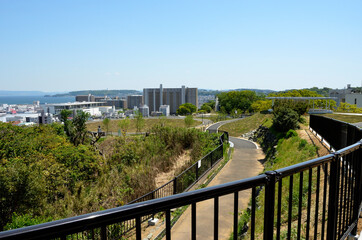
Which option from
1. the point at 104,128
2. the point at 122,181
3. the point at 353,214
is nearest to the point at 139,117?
the point at 104,128

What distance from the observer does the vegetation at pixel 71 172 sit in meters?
9.81

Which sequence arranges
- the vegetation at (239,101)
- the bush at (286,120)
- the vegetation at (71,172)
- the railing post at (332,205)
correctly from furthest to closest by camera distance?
the vegetation at (239,101) → the bush at (286,120) → the vegetation at (71,172) → the railing post at (332,205)

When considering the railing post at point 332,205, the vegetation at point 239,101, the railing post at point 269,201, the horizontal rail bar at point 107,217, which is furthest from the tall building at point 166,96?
the horizontal rail bar at point 107,217

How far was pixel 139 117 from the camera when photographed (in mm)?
47875

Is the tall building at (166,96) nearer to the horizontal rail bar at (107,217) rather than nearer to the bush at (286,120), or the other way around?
the bush at (286,120)

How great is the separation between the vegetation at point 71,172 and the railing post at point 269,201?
7070mm

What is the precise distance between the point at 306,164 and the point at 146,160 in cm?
1694

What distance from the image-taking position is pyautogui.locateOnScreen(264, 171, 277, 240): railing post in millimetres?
1947

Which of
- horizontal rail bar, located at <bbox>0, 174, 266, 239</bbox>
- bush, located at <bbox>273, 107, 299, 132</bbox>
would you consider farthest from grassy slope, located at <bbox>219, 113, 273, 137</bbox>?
horizontal rail bar, located at <bbox>0, 174, 266, 239</bbox>

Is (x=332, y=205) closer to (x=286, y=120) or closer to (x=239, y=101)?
(x=286, y=120)

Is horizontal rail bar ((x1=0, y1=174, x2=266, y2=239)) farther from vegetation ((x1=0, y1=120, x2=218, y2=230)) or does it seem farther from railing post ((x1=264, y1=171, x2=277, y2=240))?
vegetation ((x1=0, y1=120, x2=218, y2=230))

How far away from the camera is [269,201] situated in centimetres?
204

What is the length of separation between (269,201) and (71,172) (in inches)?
550

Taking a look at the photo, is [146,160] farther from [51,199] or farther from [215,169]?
[51,199]
